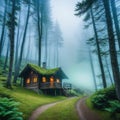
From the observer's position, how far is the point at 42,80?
31969mm

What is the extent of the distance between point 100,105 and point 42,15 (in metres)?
27.2

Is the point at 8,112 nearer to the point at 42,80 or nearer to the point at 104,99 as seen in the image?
the point at 104,99

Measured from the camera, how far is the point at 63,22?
73188 mm

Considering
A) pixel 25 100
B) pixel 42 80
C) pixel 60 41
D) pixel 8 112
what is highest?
pixel 60 41

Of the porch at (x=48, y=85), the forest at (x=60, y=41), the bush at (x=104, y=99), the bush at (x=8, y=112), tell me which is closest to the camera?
the bush at (x=8, y=112)

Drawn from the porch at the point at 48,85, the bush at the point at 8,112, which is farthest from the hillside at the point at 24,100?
the porch at the point at 48,85

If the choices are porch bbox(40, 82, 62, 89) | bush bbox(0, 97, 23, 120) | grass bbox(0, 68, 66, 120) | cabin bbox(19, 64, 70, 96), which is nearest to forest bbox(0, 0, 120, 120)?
cabin bbox(19, 64, 70, 96)

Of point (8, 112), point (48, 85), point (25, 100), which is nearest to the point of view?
point (8, 112)

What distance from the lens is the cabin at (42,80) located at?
30.5 meters

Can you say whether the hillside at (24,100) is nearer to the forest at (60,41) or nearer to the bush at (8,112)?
the forest at (60,41)

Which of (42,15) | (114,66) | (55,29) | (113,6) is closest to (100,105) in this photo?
(114,66)

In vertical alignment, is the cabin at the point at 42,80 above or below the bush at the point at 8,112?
above

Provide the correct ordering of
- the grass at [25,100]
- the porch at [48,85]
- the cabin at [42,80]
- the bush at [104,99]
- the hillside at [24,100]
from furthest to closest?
the cabin at [42,80]
the porch at [48,85]
the hillside at [24,100]
the grass at [25,100]
the bush at [104,99]

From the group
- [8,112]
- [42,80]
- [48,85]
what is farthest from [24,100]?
[42,80]
